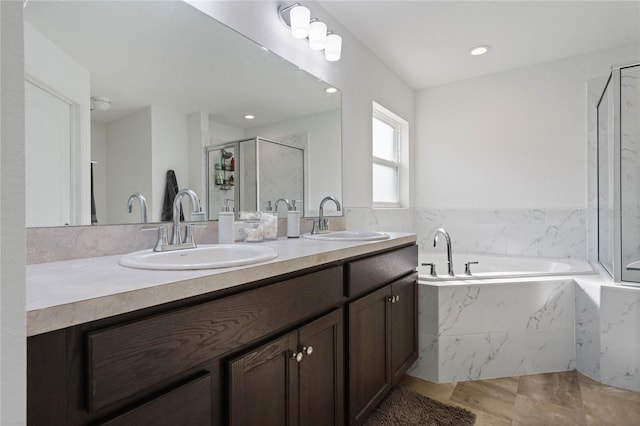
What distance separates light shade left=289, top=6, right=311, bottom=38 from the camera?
179 cm

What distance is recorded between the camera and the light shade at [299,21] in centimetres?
179

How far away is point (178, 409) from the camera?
715 millimetres

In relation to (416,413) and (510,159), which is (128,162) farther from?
(510,159)

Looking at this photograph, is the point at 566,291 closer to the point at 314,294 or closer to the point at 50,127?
the point at 314,294

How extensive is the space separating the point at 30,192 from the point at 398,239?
1.47 metres

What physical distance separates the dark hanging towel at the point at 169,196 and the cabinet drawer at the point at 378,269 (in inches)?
28.7

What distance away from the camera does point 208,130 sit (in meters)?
1.51

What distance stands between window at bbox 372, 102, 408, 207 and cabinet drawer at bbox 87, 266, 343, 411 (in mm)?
2196

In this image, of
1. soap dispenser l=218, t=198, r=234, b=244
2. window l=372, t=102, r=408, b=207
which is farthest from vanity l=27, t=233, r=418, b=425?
window l=372, t=102, r=408, b=207

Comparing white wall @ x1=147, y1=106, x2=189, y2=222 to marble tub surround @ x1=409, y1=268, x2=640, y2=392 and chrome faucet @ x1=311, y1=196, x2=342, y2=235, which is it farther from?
marble tub surround @ x1=409, y1=268, x2=640, y2=392

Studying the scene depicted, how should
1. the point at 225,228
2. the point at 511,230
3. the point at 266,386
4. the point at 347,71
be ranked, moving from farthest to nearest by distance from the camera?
the point at 511,230
the point at 347,71
the point at 225,228
the point at 266,386

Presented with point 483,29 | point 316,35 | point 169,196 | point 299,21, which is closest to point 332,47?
point 316,35

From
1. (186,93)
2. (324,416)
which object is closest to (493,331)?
(324,416)

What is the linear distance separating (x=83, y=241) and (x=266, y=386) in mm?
721
